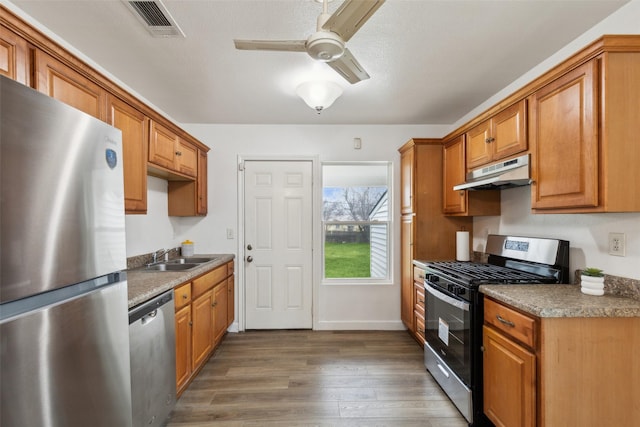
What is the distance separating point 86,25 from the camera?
1.75 metres

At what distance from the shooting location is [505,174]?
2.10 m

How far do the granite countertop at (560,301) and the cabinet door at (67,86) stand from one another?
257cm

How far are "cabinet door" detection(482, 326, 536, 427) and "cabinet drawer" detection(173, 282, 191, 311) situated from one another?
81.9 inches

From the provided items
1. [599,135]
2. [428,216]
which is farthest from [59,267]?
[428,216]

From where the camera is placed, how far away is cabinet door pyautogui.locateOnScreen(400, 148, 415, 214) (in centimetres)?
319

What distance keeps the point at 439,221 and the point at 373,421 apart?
6.40ft

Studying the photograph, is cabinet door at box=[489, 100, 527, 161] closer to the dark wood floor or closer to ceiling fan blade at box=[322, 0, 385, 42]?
ceiling fan blade at box=[322, 0, 385, 42]

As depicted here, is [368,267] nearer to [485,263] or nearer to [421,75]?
[485,263]

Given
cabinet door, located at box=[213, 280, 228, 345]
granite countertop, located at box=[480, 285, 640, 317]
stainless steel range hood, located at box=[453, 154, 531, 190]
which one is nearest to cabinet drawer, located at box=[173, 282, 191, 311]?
cabinet door, located at box=[213, 280, 228, 345]

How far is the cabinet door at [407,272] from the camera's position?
3.20 metres

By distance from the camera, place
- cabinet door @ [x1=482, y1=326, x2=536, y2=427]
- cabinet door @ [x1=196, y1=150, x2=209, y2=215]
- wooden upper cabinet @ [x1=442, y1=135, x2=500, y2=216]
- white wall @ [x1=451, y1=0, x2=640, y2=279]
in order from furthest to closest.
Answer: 1. cabinet door @ [x1=196, y1=150, x2=209, y2=215]
2. wooden upper cabinet @ [x1=442, y1=135, x2=500, y2=216]
3. white wall @ [x1=451, y1=0, x2=640, y2=279]
4. cabinet door @ [x1=482, y1=326, x2=536, y2=427]

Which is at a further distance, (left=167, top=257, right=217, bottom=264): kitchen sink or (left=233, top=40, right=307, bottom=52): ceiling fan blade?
(left=167, top=257, right=217, bottom=264): kitchen sink

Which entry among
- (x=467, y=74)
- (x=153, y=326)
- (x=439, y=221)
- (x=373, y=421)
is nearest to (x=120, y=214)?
(x=153, y=326)

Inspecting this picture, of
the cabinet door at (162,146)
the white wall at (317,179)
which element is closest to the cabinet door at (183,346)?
the cabinet door at (162,146)
